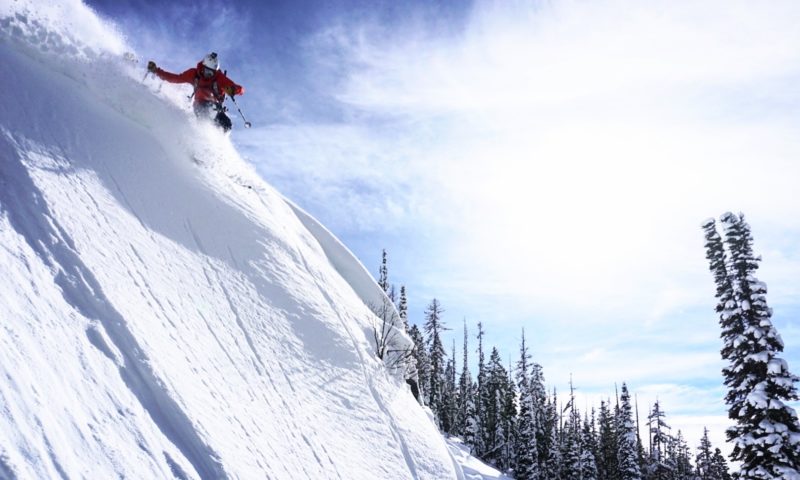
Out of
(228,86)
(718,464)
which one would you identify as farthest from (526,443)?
(228,86)

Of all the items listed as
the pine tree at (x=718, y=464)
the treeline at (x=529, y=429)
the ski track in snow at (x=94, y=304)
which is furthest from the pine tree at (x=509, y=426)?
the ski track in snow at (x=94, y=304)

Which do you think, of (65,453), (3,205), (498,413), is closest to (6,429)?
(65,453)

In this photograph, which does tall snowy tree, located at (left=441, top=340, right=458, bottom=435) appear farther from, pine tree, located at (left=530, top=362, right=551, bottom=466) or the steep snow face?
the steep snow face

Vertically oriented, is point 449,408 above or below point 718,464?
above

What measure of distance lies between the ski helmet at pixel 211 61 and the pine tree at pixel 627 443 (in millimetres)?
43750

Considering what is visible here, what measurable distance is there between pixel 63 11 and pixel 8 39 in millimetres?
1302

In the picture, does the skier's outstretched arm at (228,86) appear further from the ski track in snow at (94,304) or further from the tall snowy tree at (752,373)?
the tall snowy tree at (752,373)

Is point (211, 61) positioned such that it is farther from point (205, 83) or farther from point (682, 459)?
point (682, 459)

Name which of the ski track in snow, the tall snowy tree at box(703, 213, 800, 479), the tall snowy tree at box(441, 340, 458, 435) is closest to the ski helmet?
the ski track in snow

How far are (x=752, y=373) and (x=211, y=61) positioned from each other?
64.4ft

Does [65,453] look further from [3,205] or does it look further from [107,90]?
[107,90]

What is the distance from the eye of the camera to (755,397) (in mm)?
16312

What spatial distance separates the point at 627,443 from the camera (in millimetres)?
42375

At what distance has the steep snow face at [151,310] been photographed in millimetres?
3900
